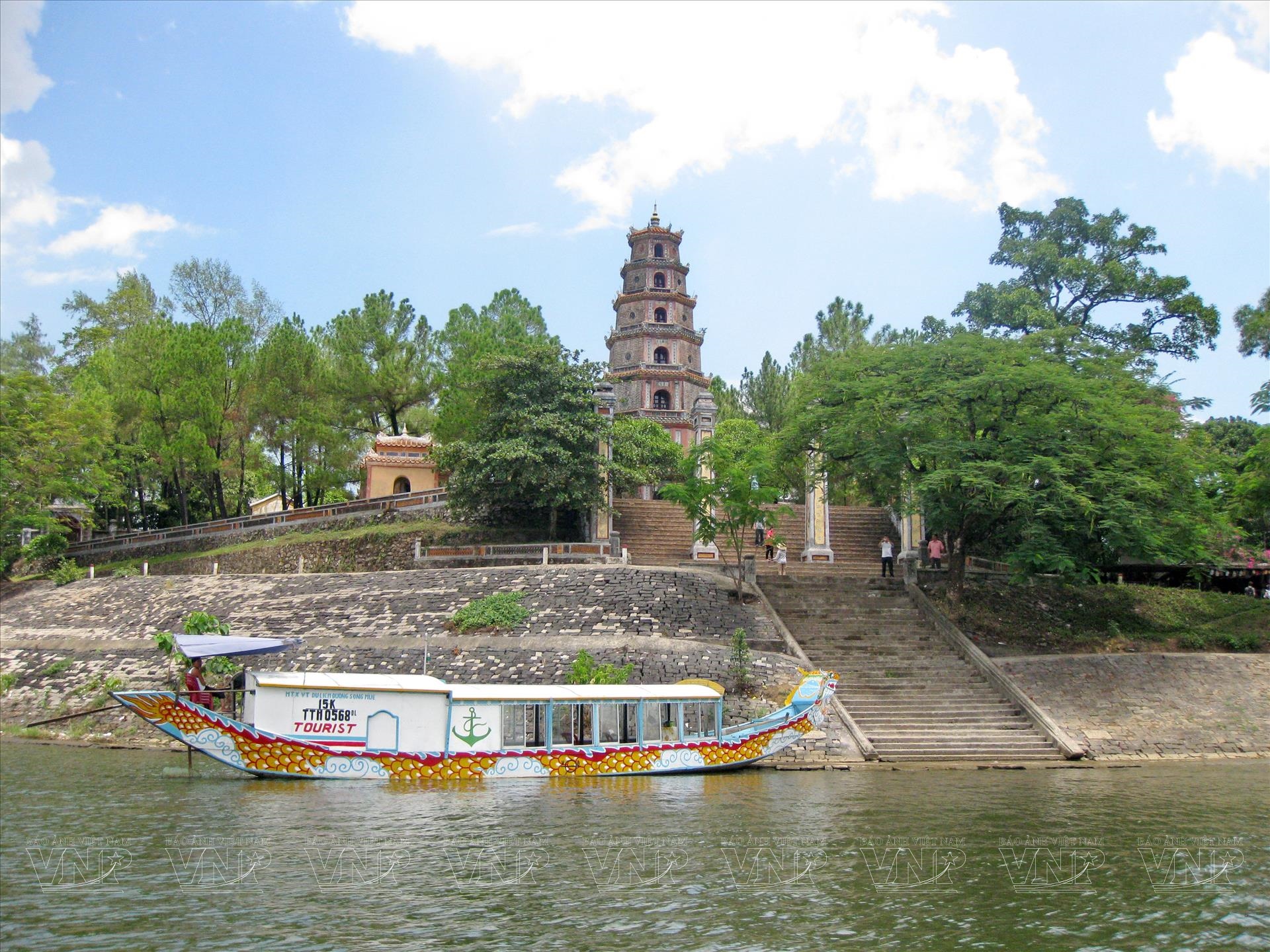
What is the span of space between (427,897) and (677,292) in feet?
145

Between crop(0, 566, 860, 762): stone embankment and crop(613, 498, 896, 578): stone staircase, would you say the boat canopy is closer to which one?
crop(0, 566, 860, 762): stone embankment

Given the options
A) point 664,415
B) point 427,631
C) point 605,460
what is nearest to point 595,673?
point 427,631

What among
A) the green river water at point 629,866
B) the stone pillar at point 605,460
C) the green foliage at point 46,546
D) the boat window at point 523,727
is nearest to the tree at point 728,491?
the stone pillar at point 605,460

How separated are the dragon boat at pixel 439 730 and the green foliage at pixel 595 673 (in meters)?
2.43

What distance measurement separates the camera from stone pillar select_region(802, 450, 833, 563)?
3195 centimetres

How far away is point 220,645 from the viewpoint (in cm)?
2044

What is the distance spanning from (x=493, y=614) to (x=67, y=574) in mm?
18915

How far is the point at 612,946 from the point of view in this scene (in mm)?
9383

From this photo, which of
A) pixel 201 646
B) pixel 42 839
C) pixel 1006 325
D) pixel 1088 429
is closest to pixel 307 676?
pixel 201 646

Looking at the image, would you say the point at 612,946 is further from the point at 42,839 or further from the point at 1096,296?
the point at 1096,296

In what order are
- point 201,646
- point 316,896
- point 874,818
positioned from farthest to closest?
1. point 201,646
2. point 874,818
3. point 316,896

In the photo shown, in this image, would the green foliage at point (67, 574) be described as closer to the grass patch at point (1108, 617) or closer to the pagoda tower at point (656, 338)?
the pagoda tower at point (656, 338)

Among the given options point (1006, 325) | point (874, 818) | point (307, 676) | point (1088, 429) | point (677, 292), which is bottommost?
point (874, 818)

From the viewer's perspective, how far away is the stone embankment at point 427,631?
2353 cm
